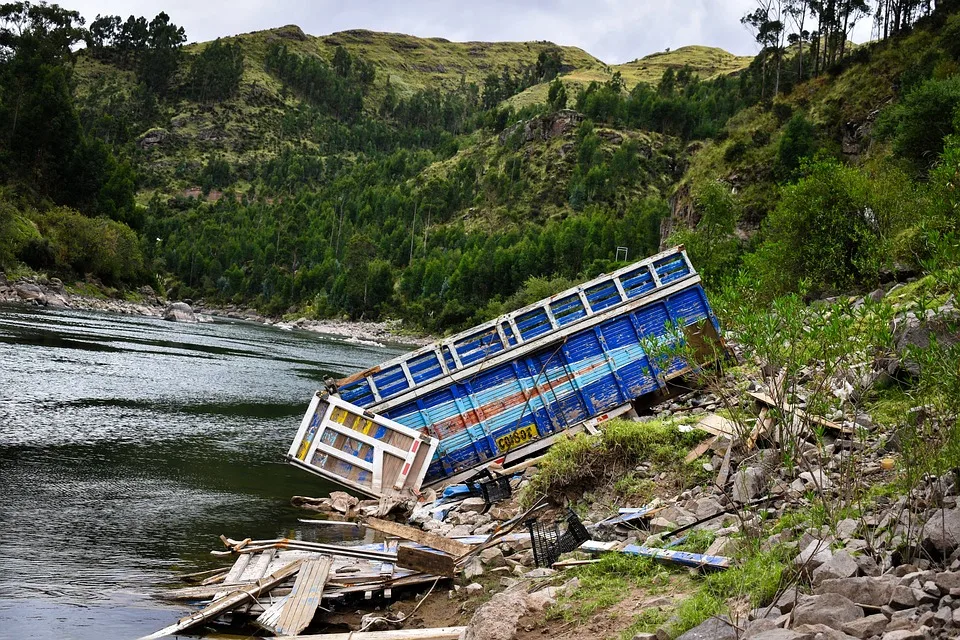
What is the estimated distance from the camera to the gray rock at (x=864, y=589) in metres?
6.16

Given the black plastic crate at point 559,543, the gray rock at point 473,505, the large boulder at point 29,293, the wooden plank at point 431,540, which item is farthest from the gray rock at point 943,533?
the large boulder at point 29,293

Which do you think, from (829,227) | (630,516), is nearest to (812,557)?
(630,516)

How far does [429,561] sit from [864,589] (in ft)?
20.8

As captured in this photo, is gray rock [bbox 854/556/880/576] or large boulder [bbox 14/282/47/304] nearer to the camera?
gray rock [bbox 854/556/880/576]

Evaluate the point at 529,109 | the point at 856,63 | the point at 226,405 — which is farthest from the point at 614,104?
the point at 226,405

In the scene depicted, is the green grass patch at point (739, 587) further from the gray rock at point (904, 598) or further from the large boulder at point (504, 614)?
the large boulder at point (504, 614)

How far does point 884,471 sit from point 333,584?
25.1ft

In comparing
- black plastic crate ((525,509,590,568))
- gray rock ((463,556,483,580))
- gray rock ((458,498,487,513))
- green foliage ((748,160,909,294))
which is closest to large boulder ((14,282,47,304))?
green foliage ((748,160,909,294))

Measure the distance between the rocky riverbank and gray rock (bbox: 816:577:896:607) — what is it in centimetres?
7598

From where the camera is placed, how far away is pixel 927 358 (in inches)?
312

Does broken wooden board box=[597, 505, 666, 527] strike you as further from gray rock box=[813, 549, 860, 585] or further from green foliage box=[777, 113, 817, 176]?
green foliage box=[777, 113, 817, 176]

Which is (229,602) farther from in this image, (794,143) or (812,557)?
(794,143)

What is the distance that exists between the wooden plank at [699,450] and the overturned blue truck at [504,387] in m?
3.55

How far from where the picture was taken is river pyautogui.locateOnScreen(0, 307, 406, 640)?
11461 mm
